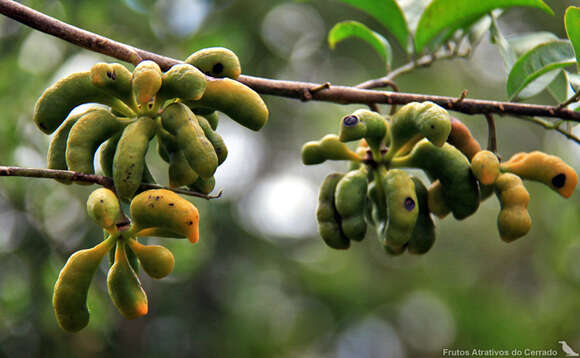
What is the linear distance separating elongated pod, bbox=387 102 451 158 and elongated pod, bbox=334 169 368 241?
0.13m

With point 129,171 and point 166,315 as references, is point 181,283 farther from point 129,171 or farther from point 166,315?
point 129,171

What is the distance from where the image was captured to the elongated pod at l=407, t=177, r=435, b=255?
1.61m

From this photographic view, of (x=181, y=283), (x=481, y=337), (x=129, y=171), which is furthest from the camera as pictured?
(x=181, y=283)

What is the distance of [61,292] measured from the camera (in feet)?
3.87

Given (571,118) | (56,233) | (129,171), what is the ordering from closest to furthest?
1. (129,171)
2. (571,118)
3. (56,233)

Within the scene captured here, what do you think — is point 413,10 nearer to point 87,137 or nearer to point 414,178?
point 414,178

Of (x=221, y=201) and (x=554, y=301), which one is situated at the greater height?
(x=221, y=201)

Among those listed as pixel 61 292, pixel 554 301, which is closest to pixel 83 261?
pixel 61 292

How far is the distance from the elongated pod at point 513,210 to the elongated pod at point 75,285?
980mm

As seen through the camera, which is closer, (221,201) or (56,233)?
(56,233)

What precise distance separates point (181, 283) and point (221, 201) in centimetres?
82

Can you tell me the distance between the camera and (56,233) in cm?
350

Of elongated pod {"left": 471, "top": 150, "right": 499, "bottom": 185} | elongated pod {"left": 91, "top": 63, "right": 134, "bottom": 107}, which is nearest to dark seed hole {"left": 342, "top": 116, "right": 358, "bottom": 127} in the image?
elongated pod {"left": 471, "top": 150, "right": 499, "bottom": 185}

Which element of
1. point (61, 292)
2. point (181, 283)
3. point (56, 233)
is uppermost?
point (61, 292)
